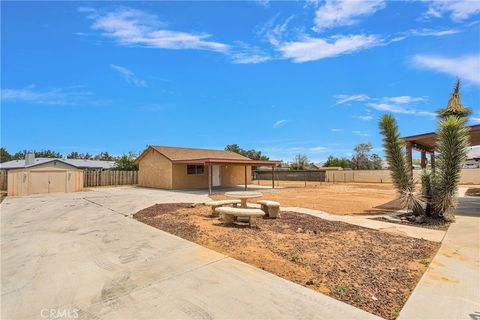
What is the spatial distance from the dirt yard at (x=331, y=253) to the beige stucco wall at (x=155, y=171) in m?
14.3

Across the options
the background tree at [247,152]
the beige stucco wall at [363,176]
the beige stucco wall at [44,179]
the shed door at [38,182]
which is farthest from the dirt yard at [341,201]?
the background tree at [247,152]

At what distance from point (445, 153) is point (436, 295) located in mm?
6549

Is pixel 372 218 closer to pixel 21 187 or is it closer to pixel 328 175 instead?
pixel 21 187

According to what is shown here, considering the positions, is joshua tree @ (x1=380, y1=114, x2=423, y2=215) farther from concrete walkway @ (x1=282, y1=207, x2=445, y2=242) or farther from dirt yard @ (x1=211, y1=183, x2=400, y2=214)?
concrete walkway @ (x1=282, y1=207, x2=445, y2=242)

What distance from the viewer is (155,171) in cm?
2380

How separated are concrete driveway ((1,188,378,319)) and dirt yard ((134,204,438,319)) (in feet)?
1.02

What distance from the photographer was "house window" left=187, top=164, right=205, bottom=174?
2306cm

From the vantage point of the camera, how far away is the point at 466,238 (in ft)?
20.3

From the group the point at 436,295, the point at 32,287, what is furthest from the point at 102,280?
the point at 436,295

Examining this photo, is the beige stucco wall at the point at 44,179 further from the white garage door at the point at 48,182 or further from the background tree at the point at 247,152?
the background tree at the point at 247,152

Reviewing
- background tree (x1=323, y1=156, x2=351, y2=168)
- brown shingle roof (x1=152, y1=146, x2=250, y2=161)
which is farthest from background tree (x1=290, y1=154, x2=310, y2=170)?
brown shingle roof (x1=152, y1=146, x2=250, y2=161)

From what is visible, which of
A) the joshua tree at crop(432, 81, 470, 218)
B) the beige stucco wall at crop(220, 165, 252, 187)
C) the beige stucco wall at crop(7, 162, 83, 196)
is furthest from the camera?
the beige stucco wall at crop(220, 165, 252, 187)

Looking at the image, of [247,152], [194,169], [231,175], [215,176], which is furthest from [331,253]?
[247,152]

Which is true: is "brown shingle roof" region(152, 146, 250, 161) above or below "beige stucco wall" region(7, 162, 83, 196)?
above
